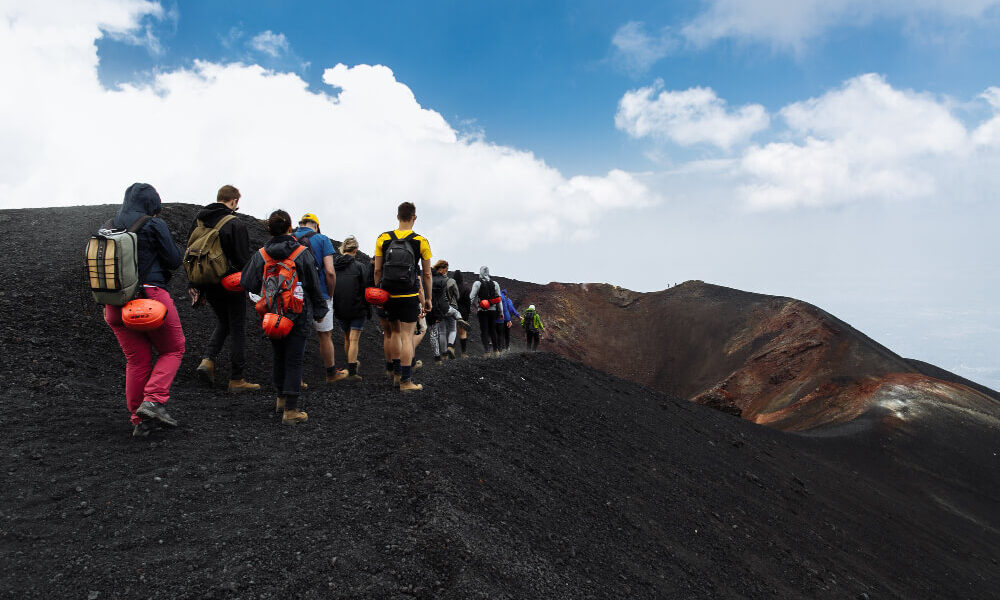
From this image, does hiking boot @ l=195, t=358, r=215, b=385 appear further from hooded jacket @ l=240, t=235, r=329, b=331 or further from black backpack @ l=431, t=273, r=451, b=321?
black backpack @ l=431, t=273, r=451, b=321

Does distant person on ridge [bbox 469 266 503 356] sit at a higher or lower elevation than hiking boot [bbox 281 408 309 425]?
higher

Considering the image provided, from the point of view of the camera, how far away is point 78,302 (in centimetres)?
866

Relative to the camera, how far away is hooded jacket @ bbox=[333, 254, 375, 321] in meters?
8.12

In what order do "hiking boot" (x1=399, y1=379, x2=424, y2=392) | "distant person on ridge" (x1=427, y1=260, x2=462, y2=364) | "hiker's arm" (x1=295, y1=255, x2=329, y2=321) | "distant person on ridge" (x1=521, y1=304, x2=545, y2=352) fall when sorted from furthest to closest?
"distant person on ridge" (x1=521, y1=304, x2=545, y2=352), "distant person on ridge" (x1=427, y1=260, x2=462, y2=364), "hiking boot" (x1=399, y1=379, x2=424, y2=392), "hiker's arm" (x1=295, y1=255, x2=329, y2=321)

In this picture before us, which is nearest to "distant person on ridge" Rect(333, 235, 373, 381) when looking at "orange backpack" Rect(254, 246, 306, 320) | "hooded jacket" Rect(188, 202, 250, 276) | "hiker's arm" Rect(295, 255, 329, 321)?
"hooded jacket" Rect(188, 202, 250, 276)

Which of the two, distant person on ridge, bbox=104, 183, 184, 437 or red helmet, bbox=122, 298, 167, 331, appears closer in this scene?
red helmet, bbox=122, 298, 167, 331

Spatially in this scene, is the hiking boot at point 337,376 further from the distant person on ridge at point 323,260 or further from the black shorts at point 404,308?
the black shorts at point 404,308

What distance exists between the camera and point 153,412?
17.3ft

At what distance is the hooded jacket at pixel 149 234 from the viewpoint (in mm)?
5281

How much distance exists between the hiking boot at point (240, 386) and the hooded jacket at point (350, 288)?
1.57m

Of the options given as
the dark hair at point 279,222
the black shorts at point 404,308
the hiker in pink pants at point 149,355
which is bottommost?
the hiker in pink pants at point 149,355

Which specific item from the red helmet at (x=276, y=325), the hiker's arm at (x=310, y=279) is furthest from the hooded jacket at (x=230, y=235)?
the red helmet at (x=276, y=325)

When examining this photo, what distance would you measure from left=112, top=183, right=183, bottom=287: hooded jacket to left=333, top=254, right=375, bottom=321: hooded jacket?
276cm

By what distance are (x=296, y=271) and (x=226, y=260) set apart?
140 centimetres
